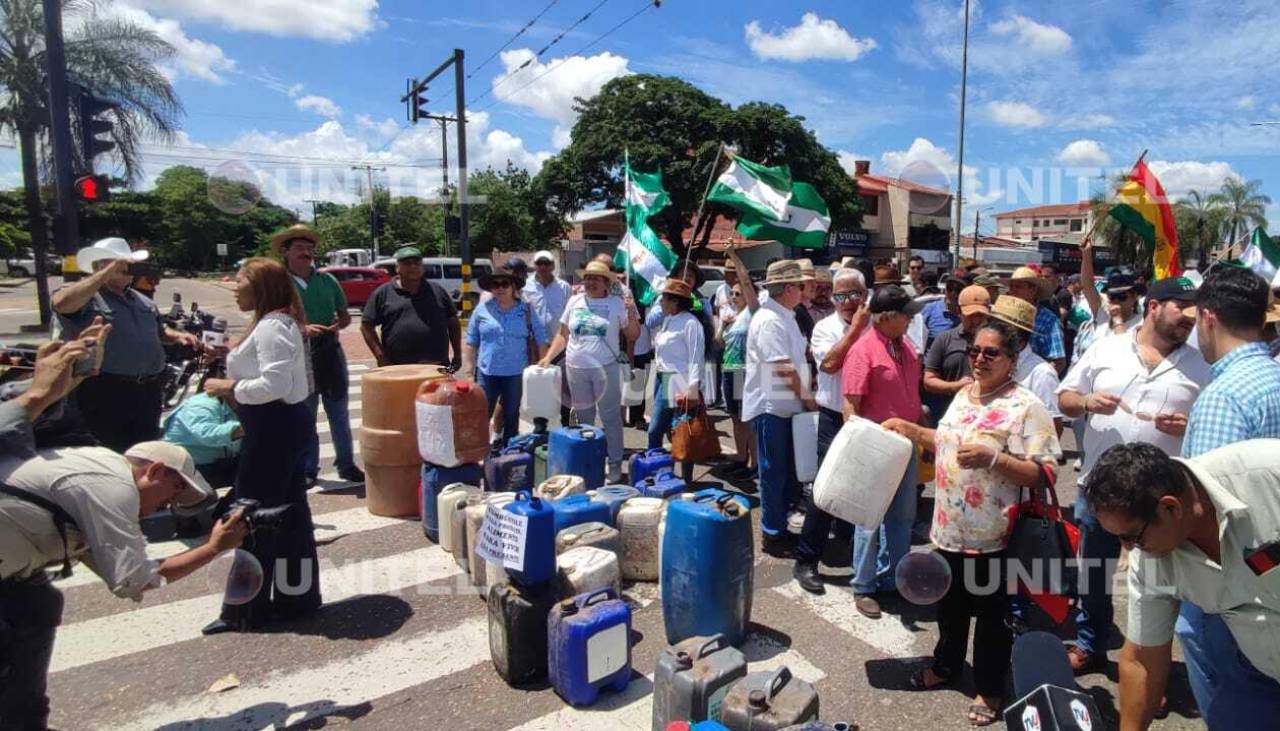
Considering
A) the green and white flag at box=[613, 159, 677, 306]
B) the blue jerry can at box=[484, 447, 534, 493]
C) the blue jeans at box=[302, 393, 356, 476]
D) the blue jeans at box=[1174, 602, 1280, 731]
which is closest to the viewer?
the blue jeans at box=[1174, 602, 1280, 731]

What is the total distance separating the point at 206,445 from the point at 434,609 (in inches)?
92.9

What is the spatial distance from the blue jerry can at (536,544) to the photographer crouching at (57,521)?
44.4 inches

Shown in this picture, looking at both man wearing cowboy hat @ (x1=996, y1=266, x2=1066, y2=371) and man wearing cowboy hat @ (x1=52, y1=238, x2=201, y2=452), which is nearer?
man wearing cowboy hat @ (x1=52, y1=238, x2=201, y2=452)

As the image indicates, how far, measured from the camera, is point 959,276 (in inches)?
261

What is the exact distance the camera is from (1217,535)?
1893 mm

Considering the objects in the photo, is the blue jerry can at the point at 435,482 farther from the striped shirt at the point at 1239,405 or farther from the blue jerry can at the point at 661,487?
the striped shirt at the point at 1239,405

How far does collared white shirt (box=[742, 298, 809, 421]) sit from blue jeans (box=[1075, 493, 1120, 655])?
1569 mm

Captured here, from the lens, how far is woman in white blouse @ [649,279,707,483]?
5590 millimetres

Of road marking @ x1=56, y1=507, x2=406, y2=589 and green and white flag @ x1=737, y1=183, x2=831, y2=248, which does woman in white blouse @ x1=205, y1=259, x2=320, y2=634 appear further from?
green and white flag @ x1=737, y1=183, x2=831, y2=248

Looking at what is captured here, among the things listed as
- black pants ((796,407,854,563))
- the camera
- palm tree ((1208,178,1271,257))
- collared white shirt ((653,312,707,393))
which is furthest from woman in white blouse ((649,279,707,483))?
palm tree ((1208,178,1271,257))

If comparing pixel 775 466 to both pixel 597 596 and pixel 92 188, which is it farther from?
pixel 92 188

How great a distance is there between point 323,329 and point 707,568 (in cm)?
392

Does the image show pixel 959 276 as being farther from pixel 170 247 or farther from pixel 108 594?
pixel 170 247

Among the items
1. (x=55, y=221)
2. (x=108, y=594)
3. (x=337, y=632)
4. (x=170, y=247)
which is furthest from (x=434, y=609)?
(x=170, y=247)
